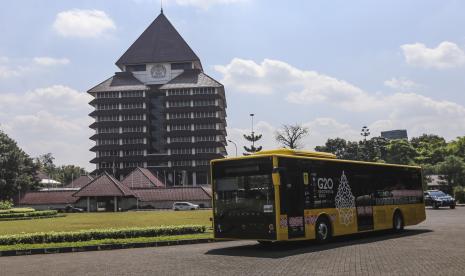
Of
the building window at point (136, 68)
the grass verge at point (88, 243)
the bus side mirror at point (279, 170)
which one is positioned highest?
the building window at point (136, 68)

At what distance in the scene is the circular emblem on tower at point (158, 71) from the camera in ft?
468

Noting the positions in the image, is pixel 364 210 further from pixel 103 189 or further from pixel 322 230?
pixel 103 189

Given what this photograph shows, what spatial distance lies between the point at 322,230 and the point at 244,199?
3.33 metres

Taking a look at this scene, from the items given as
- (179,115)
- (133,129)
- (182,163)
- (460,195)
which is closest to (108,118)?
(133,129)

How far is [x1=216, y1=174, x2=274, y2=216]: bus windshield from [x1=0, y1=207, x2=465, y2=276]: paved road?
1372 mm

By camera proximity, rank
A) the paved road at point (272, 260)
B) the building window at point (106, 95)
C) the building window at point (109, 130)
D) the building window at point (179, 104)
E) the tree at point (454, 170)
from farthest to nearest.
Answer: the building window at point (106, 95) → the building window at point (109, 130) → the building window at point (179, 104) → the tree at point (454, 170) → the paved road at point (272, 260)

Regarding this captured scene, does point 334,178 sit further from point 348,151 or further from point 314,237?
point 348,151

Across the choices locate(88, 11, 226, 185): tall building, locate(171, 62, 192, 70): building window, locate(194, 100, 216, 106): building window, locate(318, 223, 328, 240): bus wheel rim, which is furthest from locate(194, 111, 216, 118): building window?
locate(318, 223, 328, 240): bus wheel rim

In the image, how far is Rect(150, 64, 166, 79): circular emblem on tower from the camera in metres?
142

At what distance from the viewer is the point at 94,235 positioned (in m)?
21.1

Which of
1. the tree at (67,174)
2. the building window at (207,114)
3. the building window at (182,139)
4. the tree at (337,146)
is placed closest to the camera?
the building window at (207,114)

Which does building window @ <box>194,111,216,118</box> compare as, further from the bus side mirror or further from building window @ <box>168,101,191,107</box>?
the bus side mirror

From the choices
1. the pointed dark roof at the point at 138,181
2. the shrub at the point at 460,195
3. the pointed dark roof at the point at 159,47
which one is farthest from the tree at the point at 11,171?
the shrub at the point at 460,195

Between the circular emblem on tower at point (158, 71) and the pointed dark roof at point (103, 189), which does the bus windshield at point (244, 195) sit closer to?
the pointed dark roof at point (103, 189)
